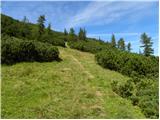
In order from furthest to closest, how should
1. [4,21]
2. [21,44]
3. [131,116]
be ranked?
[4,21]
[21,44]
[131,116]

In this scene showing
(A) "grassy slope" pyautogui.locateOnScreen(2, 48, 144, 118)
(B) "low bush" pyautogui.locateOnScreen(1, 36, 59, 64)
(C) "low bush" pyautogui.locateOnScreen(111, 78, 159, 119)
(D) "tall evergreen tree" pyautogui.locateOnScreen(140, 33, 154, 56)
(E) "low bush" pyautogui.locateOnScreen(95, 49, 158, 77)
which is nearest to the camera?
(A) "grassy slope" pyautogui.locateOnScreen(2, 48, 144, 118)

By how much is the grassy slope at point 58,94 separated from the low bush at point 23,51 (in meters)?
1.53

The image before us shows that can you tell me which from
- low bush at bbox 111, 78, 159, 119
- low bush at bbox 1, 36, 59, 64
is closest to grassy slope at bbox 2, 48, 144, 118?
low bush at bbox 111, 78, 159, 119

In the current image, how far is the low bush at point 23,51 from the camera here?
38125 mm

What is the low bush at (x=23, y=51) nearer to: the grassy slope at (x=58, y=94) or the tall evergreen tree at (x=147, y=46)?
the grassy slope at (x=58, y=94)

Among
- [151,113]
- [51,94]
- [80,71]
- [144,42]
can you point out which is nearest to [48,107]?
[51,94]

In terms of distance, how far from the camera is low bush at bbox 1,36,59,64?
1501 inches

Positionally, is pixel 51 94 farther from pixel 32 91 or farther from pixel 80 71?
pixel 80 71

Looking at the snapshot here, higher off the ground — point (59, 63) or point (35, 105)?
point (59, 63)

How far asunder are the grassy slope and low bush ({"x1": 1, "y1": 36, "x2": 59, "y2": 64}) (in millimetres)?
1531

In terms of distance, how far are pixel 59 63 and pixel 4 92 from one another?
16.6 meters

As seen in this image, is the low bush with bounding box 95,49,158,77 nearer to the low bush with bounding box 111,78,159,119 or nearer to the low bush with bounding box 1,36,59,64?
the low bush with bounding box 1,36,59,64

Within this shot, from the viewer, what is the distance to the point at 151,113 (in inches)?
939

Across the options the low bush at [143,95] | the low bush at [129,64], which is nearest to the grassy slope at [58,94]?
the low bush at [143,95]
